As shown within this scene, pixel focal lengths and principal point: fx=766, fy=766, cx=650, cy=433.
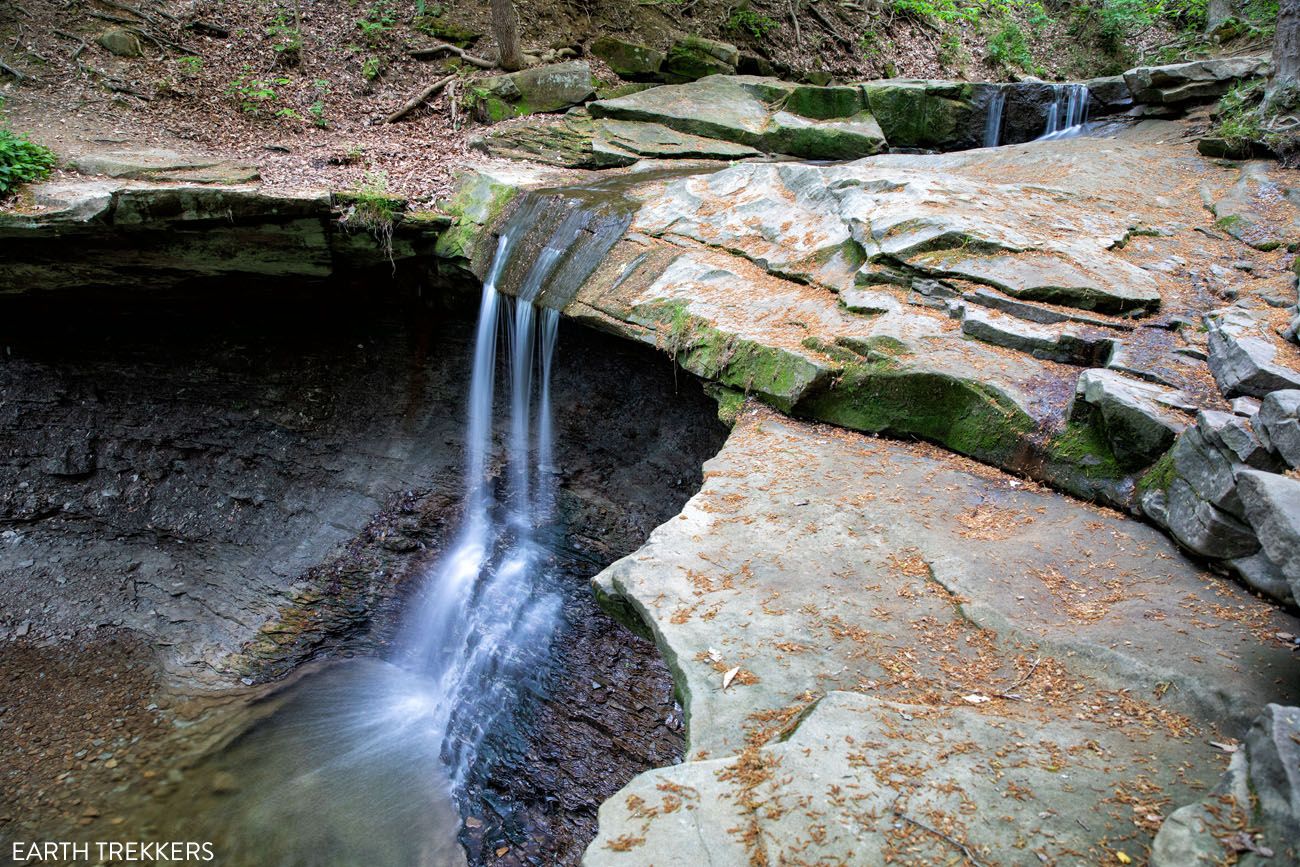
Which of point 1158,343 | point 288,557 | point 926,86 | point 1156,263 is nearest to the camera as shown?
point 1158,343

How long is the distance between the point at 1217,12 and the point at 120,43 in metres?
18.9

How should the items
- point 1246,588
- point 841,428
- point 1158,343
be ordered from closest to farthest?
point 1246,588
point 1158,343
point 841,428

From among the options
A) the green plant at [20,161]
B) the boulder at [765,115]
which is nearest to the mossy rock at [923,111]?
the boulder at [765,115]

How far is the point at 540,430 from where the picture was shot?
356 inches

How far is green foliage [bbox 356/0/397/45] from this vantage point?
13086mm

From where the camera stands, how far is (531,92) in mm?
12430

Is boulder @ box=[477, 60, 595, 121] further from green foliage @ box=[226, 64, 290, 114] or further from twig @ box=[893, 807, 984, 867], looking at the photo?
twig @ box=[893, 807, 984, 867]

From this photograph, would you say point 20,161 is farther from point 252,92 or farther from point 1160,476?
point 1160,476

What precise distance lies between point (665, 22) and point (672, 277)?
966 cm

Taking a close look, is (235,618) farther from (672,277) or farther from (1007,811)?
(1007,811)

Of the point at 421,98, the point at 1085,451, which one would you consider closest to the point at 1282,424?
the point at 1085,451

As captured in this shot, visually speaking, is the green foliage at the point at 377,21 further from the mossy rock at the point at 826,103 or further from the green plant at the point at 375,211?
the mossy rock at the point at 826,103

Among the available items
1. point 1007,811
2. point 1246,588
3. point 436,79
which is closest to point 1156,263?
point 1246,588

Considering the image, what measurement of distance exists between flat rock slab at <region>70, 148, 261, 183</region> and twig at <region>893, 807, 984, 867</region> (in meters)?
9.58
